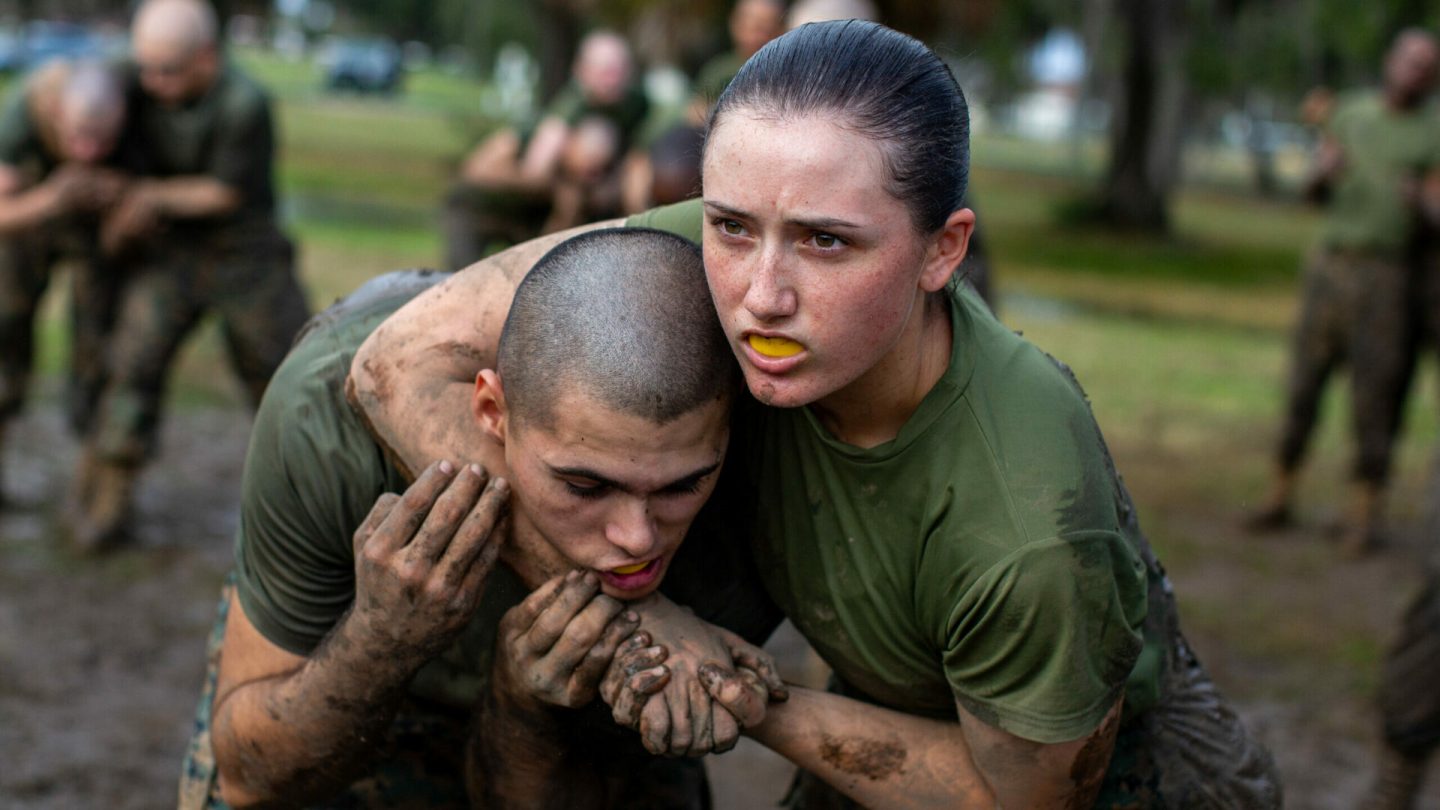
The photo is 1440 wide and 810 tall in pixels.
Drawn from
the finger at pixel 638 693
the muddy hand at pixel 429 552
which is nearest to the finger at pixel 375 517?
→ the muddy hand at pixel 429 552

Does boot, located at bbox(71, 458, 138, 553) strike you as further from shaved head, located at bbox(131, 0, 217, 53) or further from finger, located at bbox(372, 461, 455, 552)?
finger, located at bbox(372, 461, 455, 552)

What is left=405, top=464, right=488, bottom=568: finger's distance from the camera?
274 centimetres

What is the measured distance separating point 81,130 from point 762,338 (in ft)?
16.5

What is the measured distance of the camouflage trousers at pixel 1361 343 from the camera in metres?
7.81

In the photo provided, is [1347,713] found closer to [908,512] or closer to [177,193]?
[908,512]

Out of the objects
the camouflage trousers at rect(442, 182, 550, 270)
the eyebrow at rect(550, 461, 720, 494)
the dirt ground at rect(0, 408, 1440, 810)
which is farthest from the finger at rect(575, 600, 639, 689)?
the camouflage trousers at rect(442, 182, 550, 270)

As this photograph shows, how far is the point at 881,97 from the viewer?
245 centimetres

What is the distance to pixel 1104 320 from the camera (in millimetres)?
14867

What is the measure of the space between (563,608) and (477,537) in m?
0.18

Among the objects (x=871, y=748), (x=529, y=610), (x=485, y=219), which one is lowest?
(x=485, y=219)

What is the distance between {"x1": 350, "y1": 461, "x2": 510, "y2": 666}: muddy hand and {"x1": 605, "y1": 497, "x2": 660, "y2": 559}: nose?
0.70 ft

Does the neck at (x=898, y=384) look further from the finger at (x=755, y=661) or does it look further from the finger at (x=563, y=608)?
the finger at (x=563, y=608)

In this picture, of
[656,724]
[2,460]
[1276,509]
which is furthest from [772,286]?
[2,460]

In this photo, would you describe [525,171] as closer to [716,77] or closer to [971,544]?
[716,77]
